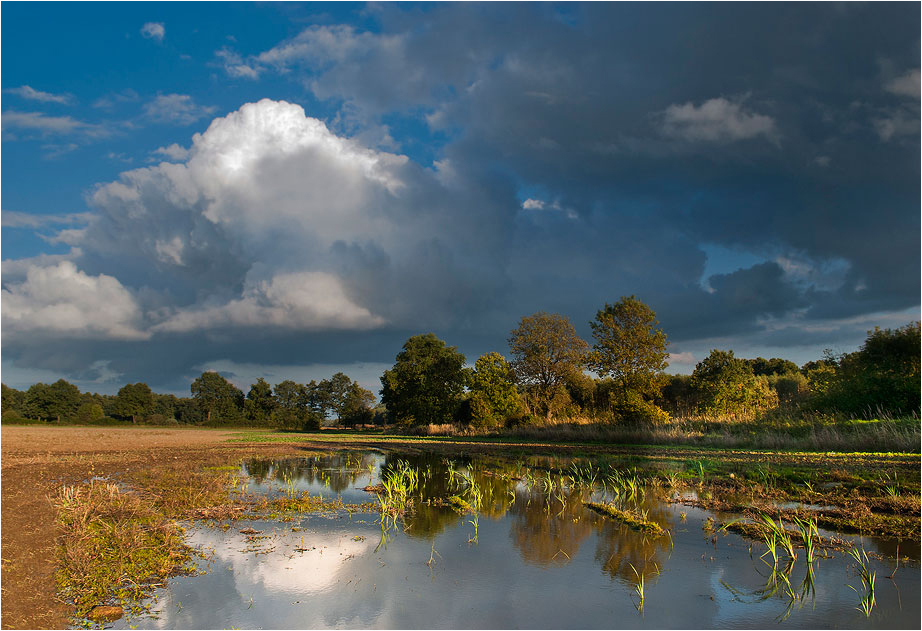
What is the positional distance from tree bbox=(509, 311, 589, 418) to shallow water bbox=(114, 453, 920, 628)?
43520 mm

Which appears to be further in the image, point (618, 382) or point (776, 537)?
point (618, 382)

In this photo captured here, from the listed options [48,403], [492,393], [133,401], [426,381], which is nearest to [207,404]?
[133,401]

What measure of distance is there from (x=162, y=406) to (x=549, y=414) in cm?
10847

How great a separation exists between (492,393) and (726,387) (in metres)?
22.6

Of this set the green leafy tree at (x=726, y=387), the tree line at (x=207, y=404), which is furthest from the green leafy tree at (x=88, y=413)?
the green leafy tree at (x=726, y=387)

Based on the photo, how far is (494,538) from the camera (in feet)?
34.6

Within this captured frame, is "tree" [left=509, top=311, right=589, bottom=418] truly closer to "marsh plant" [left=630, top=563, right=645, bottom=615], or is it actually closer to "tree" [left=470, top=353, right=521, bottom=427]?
"tree" [left=470, top=353, right=521, bottom=427]

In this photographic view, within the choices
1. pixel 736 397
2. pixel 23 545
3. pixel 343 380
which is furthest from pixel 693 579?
pixel 343 380

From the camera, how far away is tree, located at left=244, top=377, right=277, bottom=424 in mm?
112375

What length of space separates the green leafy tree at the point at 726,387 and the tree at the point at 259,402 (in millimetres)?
89955

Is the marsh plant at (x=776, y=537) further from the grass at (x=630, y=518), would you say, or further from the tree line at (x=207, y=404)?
the tree line at (x=207, y=404)

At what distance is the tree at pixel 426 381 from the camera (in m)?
63.2

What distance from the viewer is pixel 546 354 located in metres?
56.1

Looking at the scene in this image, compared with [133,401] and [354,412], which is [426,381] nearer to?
[354,412]
